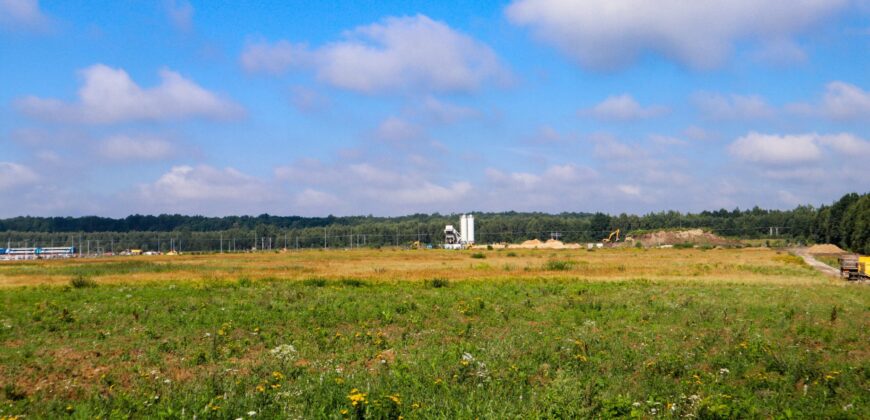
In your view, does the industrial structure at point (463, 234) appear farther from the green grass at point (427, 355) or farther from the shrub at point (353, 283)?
the green grass at point (427, 355)

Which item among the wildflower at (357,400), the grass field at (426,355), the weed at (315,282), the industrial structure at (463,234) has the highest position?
the industrial structure at (463,234)

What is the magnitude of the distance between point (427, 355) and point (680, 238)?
172699 millimetres

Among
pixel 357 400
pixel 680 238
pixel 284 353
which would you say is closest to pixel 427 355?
pixel 284 353

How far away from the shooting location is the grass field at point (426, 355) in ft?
40.0

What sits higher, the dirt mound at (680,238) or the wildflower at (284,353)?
the dirt mound at (680,238)

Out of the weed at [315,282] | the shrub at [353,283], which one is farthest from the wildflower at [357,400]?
the weed at [315,282]

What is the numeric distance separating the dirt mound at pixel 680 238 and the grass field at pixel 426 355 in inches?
5860

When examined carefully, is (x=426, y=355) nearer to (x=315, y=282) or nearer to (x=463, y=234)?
(x=315, y=282)

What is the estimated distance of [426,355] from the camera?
56.0ft

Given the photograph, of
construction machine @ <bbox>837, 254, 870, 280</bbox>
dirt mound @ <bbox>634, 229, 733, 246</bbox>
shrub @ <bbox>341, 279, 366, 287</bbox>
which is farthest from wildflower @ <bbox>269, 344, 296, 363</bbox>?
dirt mound @ <bbox>634, 229, 733, 246</bbox>

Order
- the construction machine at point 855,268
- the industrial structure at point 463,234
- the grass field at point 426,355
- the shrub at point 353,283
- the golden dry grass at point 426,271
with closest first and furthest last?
the grass field at point 426,355
the shrub at point 353,283
the golden dry grass at point 426,271
the construction machine at point 855,268
the industrial structure at point 463,234

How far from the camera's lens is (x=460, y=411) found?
1163cm

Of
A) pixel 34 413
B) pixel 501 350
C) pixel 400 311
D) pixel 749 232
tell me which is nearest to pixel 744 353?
pixel 501 350

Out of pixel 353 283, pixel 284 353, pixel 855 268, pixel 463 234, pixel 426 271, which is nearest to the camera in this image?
pixel 284 353
